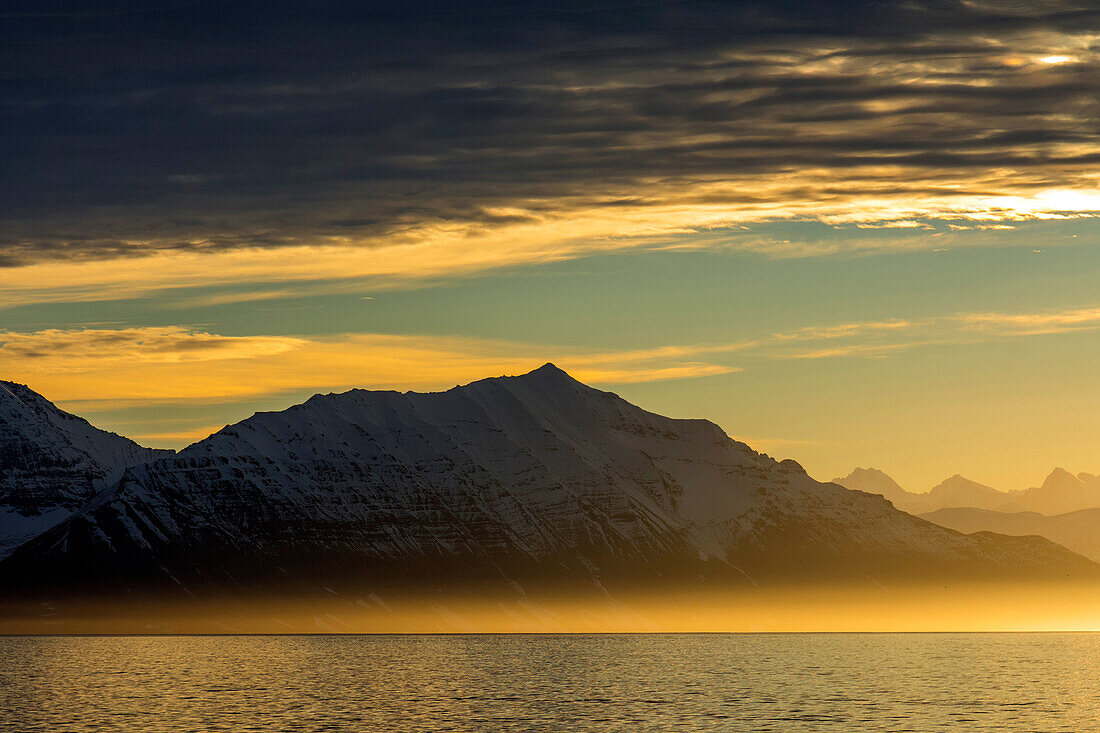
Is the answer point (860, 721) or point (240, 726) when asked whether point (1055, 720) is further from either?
point (240, 726)

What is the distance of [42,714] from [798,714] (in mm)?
88654

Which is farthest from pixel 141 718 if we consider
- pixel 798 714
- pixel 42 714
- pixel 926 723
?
pixel 926 723

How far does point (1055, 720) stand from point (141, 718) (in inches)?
4109

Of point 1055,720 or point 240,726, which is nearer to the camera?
point 240,726

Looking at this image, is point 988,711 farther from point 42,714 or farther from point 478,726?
point 42,714

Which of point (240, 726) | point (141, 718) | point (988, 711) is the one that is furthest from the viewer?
point (988, 711)

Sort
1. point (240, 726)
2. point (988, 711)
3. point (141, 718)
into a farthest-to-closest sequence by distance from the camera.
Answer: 1. point (988, 711)
2. point (141, 718)
3. point (240, 726)

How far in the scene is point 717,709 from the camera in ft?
613

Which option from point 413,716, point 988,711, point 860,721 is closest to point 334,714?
point 413,716

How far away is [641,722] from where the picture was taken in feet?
555

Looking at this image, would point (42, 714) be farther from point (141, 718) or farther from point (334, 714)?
point (334, 714)

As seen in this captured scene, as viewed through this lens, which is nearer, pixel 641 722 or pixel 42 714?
pixel 641 722

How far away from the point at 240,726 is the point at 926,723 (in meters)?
73.8

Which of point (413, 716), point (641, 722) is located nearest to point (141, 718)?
point (413, 716)
